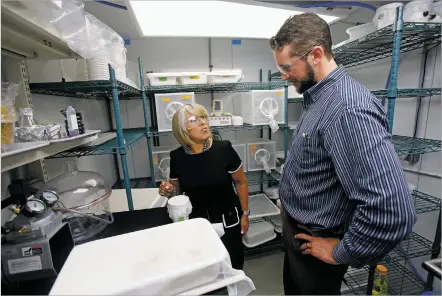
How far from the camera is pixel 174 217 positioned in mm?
916

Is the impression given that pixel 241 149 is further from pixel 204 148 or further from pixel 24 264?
A: pixel 24 264

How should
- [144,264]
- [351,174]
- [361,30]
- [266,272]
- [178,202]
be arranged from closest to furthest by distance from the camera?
[144,264] → [351,174] → [178,202] → [361,30] → [266,272]

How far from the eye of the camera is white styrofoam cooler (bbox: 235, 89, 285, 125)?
6.55 feet

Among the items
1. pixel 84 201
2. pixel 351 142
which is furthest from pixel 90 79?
pixel 351 142

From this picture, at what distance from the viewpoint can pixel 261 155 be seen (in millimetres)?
2244

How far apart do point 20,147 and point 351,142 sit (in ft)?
3.49

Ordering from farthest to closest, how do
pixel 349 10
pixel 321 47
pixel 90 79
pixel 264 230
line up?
pixel 264 230
pixel 349 10
pixel 90 79
pixel 321 47

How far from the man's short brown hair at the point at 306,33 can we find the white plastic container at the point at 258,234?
1931 millimetres

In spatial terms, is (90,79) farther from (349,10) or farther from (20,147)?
(349,10)

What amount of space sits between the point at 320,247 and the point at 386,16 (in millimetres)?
1548

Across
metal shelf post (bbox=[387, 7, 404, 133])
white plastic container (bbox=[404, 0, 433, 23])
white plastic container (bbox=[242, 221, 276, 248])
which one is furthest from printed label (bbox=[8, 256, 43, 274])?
white plastic container (bbox=[404, 0, 433, 23])

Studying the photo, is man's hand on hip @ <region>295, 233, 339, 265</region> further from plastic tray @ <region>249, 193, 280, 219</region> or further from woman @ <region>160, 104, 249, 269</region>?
plastic tray @ <region>249, 193, 280, 219</region>

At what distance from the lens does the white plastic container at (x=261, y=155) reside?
7.27ft

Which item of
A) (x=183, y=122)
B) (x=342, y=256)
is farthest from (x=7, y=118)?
(x=342, y=256)
